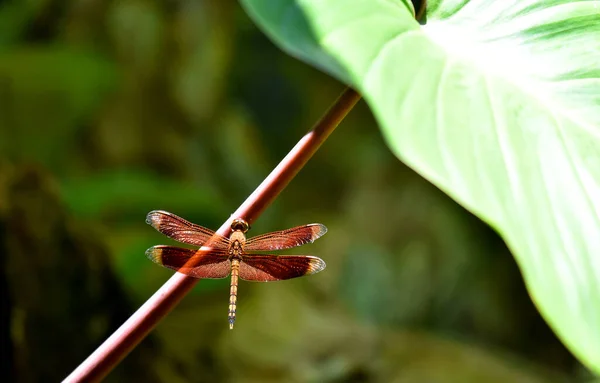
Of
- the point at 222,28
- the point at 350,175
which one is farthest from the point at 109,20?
the point at 350,175

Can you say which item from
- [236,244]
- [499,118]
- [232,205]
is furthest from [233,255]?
[232,205]

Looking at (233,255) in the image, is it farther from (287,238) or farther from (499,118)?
(499,118)

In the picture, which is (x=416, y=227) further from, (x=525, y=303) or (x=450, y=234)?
(x=525, y=303)

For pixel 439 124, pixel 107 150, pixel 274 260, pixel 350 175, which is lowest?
pixel 107 150

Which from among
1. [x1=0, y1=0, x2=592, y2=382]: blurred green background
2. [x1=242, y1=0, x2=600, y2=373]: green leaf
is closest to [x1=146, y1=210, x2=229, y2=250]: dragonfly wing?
[x1=242, y1=0, x2=600, y2=373]: green leaf

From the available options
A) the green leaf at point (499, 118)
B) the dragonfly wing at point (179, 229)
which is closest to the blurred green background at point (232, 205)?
the dragonfly wing at point (179, 229)
